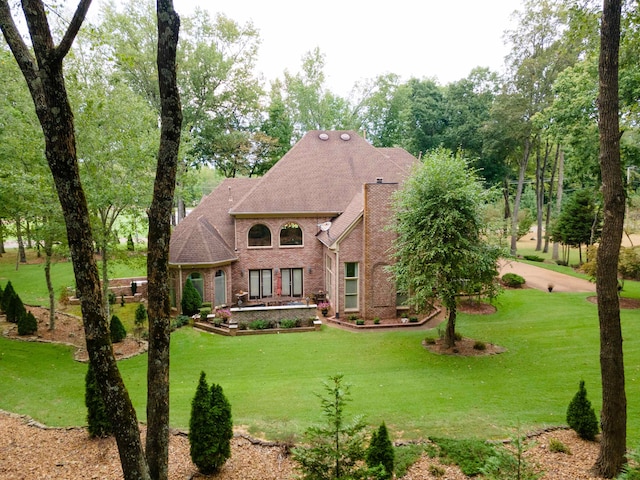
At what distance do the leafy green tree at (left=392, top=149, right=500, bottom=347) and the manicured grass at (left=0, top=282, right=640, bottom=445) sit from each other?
235 centimetres

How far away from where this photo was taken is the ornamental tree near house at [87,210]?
4531mm

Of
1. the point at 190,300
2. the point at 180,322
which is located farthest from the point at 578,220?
the point at 180,322

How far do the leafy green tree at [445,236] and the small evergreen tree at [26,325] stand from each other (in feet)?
44.8

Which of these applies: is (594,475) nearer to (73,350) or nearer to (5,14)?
(5,14)

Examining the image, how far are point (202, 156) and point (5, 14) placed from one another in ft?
102

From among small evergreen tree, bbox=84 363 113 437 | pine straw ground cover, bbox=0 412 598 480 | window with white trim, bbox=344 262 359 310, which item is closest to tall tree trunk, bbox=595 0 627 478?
pine straw ground cover, bbox=0 412 598 480

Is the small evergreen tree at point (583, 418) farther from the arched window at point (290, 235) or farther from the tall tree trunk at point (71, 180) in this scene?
the arched window at point (290, 235)

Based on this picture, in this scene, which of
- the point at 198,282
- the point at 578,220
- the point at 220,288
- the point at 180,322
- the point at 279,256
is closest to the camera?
the point at 180,322

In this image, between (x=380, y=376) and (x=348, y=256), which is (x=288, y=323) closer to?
(x=348, y=256)

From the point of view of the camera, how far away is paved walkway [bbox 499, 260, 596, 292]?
21703 millimetres

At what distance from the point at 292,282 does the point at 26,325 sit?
11399mm

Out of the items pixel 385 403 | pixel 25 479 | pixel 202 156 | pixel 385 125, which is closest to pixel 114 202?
pixel 25 479

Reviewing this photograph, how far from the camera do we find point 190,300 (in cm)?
1772

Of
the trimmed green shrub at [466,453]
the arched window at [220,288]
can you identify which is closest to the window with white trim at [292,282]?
the arched window at [220,288]
